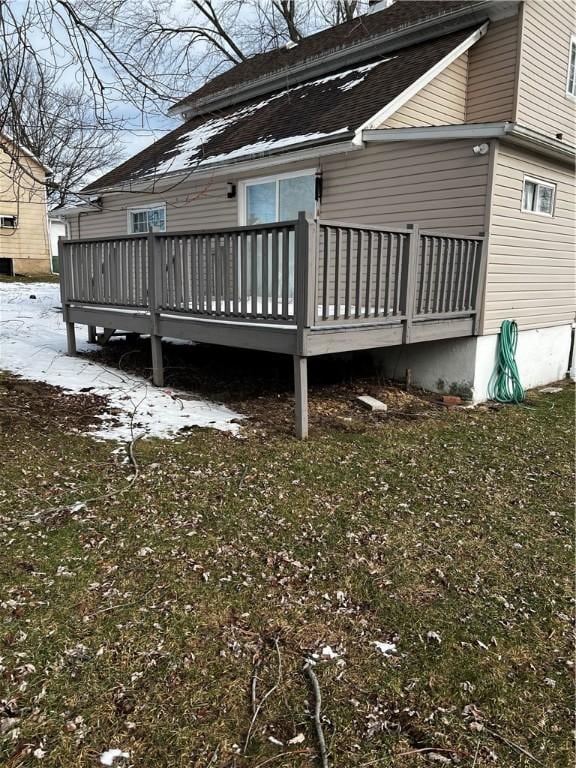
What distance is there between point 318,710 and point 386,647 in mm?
468

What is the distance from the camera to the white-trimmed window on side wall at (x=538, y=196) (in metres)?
6.95

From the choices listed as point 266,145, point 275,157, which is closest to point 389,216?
point 275,157

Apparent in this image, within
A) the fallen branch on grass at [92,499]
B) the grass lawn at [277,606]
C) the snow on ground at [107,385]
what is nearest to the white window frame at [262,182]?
the snow on ground at [107,385]

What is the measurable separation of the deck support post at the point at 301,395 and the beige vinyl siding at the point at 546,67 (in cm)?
610

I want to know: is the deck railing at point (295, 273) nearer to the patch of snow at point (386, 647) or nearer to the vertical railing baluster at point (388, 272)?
the vertical railing baluster at point (388, 272)

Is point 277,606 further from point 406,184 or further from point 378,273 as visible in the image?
point 406,184

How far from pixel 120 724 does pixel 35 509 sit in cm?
178


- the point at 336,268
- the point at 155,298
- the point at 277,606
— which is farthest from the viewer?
the point at 155,298

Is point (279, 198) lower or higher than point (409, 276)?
higher

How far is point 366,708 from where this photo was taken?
6.62 ft

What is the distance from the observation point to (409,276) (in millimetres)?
5516

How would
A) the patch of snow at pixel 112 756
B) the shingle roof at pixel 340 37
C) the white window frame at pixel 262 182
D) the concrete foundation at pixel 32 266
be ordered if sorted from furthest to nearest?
the concrete foundation at pixel 32 266, the shingle roof at pixel 340 37, the white window frame at pixel 262 182, the patch of snow at pixel 112 756

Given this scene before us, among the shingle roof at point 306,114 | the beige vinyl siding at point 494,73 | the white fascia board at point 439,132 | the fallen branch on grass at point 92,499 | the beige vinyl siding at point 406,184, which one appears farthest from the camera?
the beige vinyl siding at point 494,73

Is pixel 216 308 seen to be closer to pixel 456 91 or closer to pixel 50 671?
pixel 50 671
